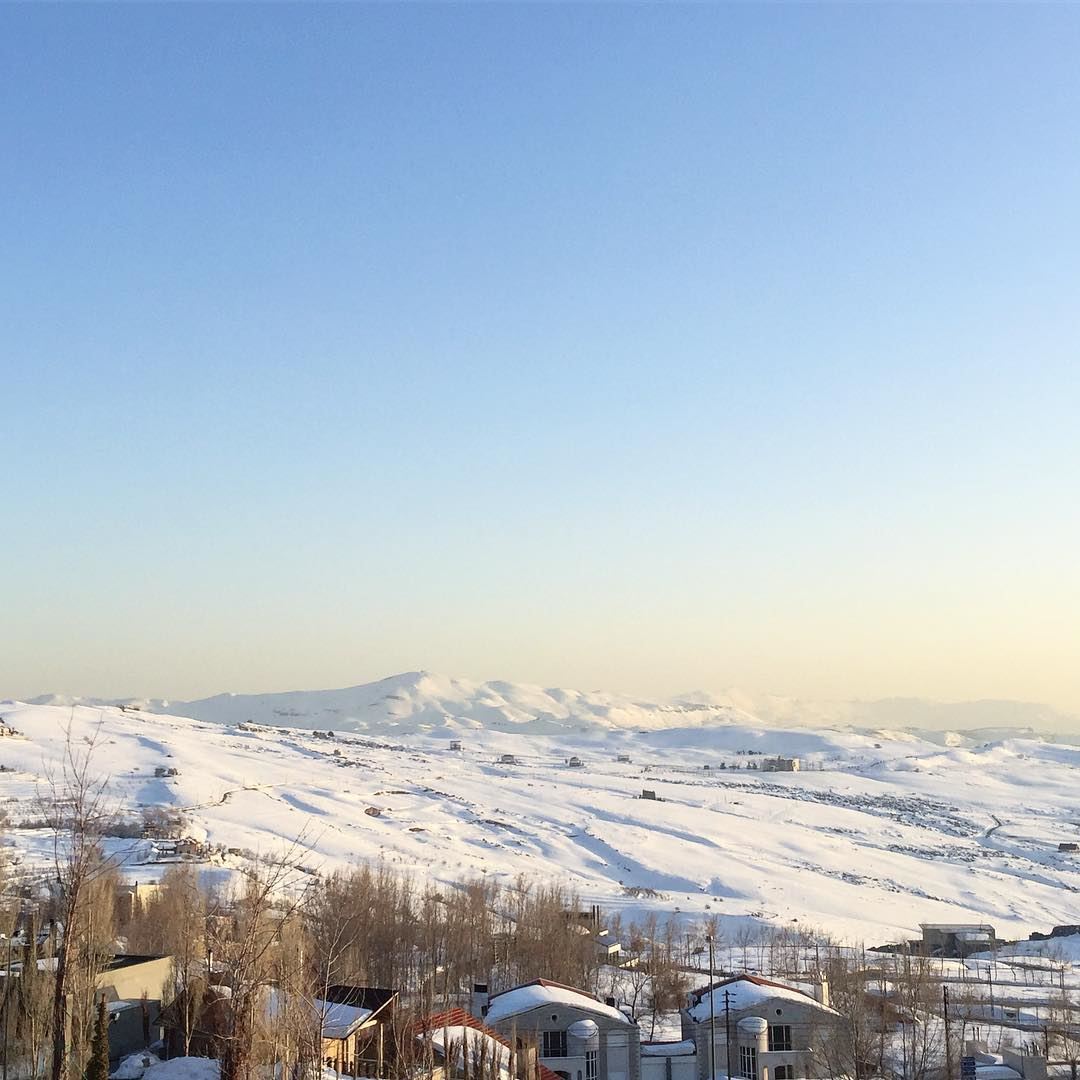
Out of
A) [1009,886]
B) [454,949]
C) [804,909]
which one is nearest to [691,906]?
[804,909]

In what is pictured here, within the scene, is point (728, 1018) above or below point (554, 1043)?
above

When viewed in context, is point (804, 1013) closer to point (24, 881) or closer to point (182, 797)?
point (24, 881)

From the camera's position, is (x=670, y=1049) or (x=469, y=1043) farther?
(x=670, y=1049)

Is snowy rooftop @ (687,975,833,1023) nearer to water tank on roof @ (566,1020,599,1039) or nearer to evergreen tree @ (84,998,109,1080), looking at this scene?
water tank on roof @ (566,1020,599,1039)

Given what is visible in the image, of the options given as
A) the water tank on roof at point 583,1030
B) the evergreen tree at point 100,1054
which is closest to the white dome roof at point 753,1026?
the water tank on roof at point 583,1030

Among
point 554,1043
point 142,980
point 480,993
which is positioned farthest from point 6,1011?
point 480,993

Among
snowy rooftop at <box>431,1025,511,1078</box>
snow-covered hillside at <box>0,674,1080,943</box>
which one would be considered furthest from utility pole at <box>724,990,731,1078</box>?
snow-covered hillside at <box>0,674,1080,943</box>

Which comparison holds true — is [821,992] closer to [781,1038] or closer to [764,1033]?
[781,1038]
